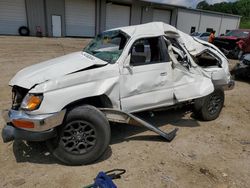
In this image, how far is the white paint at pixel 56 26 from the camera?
74.1ft

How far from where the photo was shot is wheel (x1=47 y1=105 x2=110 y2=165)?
3193 millimetres

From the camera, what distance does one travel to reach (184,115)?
5359 mm

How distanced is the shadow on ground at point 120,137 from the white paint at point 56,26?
2004cm

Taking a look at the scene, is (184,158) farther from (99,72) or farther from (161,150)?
(99,72)

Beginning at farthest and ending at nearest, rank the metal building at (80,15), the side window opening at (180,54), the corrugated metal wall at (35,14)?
1. the corrugated metal wall at (35,14)
2. the metal building at (80,15)
3. the side window opening at (180,54)

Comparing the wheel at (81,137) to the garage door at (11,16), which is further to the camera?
the garage door at (11,16)

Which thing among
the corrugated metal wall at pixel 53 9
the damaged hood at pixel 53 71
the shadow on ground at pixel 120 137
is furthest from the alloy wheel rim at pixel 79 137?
the corrugated metal wall at pixel 53 9

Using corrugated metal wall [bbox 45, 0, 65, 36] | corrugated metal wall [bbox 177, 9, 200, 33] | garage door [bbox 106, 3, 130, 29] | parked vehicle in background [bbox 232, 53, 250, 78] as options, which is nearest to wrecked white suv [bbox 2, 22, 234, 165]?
parked vehicle in background [bbox 232, 53, 250, 78]

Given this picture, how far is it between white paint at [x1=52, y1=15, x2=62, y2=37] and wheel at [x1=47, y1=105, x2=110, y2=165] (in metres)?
21.4

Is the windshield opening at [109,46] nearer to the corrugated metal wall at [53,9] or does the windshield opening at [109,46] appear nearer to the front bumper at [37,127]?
the front bumper at [37,127]

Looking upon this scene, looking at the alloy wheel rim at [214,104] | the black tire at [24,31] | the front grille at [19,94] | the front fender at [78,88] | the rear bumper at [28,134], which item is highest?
the front fender at [78,88]

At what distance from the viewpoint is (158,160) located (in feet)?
11.7

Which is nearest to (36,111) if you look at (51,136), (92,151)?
(51,136)

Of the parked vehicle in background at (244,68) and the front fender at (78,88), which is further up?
the front fender at (78,88)
